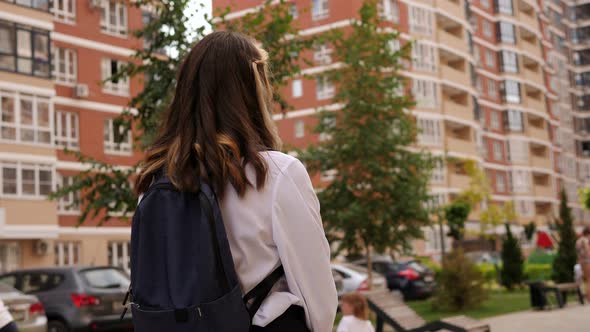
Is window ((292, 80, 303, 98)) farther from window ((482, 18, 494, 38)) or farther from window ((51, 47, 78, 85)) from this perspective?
window ((482, 18, 494, 38))

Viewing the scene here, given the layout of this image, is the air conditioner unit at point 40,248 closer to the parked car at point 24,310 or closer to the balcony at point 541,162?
the parked car at point 24,310

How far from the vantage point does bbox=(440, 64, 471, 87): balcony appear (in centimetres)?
5866

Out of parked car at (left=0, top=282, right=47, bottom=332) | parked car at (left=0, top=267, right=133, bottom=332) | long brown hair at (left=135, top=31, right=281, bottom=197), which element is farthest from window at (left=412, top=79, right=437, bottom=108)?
long brown hair at (left=135, top=31, right=281, bottom=197)

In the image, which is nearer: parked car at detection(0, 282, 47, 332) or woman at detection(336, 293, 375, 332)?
woman at detection(336, 293, 375, 332)

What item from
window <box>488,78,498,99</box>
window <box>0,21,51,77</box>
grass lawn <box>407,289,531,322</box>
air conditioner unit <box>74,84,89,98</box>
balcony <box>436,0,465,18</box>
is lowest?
grass lawn <box>407,289,531,322</box>

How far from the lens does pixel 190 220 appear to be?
89.2 inches

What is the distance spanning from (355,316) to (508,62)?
2601 inches

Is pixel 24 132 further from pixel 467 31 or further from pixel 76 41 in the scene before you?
pixel 467 31

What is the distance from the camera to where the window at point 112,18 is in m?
41.3

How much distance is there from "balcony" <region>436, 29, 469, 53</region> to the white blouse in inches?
2287

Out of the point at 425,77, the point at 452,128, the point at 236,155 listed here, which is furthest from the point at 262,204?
the point at 452,128

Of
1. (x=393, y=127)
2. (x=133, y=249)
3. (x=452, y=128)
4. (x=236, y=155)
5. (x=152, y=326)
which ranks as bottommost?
(x=152, y=326)

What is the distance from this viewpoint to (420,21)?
5738 centimetres

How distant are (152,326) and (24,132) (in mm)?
34811
